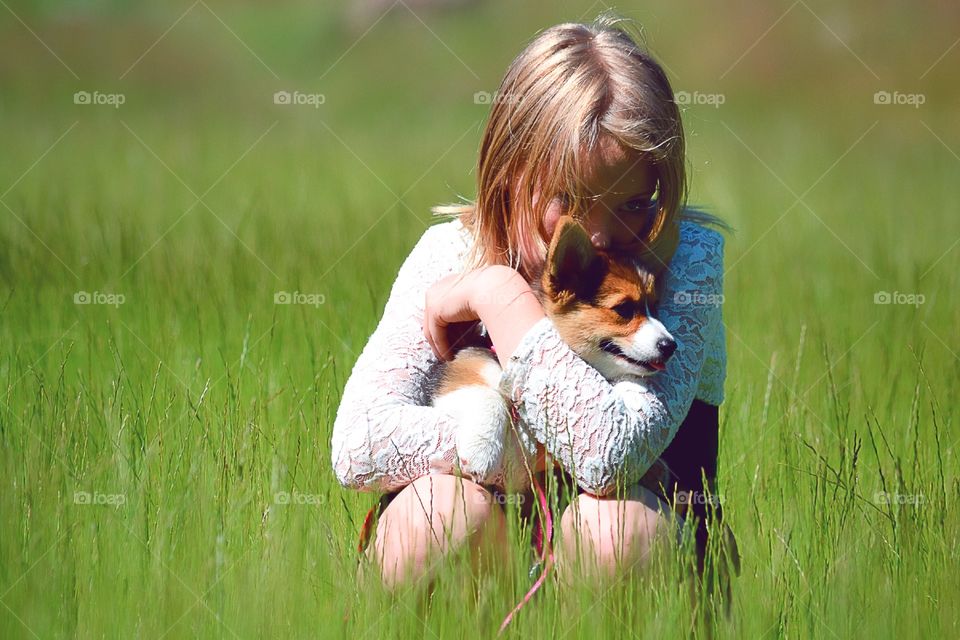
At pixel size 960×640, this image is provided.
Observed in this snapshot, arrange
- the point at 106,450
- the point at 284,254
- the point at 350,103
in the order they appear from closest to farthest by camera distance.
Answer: the point at 106,450 < the point at 284,254 < the point at 350,103

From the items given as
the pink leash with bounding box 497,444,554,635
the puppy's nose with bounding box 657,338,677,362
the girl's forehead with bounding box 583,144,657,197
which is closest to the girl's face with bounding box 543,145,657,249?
the girl's forehead with bounding box 583,144,657,197

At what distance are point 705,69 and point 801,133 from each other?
12.3ft

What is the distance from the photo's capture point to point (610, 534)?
100 inches

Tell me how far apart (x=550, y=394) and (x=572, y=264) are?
43cm

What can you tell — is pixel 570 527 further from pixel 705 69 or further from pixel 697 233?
pixel 705 69

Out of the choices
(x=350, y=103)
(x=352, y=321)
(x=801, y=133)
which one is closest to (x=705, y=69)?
(x=801, y=133)

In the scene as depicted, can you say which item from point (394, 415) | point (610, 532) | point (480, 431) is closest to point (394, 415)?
point (394, 415)

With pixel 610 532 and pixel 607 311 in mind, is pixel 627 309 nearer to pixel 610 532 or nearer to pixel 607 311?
pixel 607 311

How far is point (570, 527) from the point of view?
102 inches

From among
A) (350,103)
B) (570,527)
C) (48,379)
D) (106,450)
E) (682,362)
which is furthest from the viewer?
(350,103)

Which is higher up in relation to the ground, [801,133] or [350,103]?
[350,103]

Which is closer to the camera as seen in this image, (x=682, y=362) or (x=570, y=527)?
(x=570, y=527)

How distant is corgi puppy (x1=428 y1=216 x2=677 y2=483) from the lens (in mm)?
2770

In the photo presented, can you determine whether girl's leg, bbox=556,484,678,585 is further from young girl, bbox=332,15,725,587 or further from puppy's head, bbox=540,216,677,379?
puppy's head, bbox=540,216,677,379
